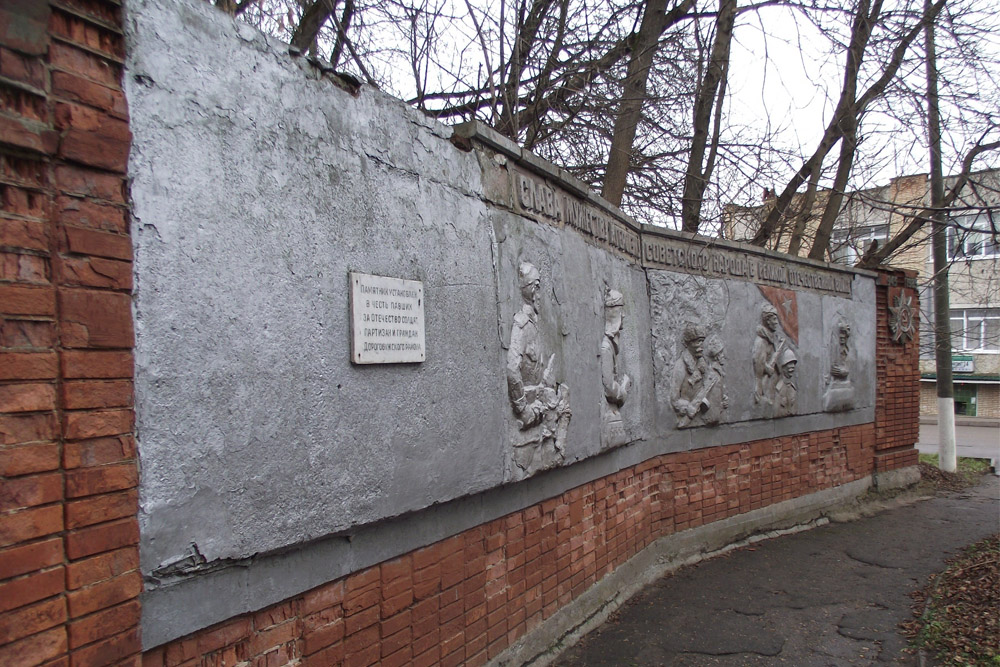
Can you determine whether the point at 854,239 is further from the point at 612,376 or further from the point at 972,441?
the point at 972,441

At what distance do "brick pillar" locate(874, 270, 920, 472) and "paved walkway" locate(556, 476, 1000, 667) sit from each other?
2021mm

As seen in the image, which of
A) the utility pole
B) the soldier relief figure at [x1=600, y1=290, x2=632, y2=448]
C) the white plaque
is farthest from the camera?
the utility pole

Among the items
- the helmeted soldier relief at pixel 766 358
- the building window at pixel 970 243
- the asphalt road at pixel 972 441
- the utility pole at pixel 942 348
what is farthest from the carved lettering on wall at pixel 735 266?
the asphalt road at pixel 972 441

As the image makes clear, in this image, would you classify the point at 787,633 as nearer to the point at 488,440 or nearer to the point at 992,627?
the point at 992,627

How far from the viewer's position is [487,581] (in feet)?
12.6

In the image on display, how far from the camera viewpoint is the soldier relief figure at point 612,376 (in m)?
5.24

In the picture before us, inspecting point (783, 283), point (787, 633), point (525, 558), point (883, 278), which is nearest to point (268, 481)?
point (525, 558)

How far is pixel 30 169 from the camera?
6.15 ft

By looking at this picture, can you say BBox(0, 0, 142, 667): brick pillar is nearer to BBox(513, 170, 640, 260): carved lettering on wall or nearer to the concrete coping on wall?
the concrete coping on wall

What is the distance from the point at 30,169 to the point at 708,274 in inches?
247

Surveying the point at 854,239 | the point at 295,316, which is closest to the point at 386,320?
the point at 295,316

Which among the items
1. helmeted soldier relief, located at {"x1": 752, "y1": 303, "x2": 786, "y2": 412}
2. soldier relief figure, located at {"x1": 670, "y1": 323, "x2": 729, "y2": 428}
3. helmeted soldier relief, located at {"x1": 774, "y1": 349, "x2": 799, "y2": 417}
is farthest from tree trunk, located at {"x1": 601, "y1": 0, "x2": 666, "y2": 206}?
helmeted soldier relief, located at {"x1": 774, "y1": 349, "x2": 799, "y2": 417}

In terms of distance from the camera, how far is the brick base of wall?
2.61 meters

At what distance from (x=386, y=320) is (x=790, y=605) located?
4313mm
